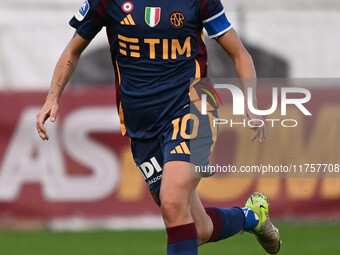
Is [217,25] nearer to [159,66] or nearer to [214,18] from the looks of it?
[214,18]

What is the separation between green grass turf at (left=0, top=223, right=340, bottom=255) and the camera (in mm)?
7309

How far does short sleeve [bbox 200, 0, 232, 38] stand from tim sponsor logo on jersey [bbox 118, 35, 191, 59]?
142 millimetres

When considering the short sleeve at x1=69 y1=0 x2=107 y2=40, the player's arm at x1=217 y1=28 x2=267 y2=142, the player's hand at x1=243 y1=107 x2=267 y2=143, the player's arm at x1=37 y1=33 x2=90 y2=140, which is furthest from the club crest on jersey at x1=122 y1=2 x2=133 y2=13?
the player's hand at x1=243 y1=107 x2=267 y2=143

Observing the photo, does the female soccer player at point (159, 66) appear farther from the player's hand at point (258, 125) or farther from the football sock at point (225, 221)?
the football sock at point (225, 221)

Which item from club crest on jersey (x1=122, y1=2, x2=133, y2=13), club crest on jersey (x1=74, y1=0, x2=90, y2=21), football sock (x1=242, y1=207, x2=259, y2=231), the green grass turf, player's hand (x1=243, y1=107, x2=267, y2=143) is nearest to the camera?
player's hand (x1=243, y1=107, x2=267, y2=143)

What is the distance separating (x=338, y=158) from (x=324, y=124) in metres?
0.38

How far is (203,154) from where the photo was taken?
16.6 feet

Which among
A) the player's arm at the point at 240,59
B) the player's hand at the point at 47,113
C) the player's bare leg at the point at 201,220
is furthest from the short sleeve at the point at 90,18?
the player's bare leg at the point at 201,220

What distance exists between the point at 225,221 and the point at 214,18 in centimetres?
132

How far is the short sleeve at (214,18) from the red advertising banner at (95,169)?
4.03 metres

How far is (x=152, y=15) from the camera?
16.9 feet

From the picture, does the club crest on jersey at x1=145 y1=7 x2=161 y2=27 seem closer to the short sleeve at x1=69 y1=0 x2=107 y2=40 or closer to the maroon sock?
the short sleeve at x1=69 y1=0 x2=107 y2=40

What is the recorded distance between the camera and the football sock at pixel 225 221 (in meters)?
5.58

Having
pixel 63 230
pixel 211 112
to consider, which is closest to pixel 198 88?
pixel 211 112
